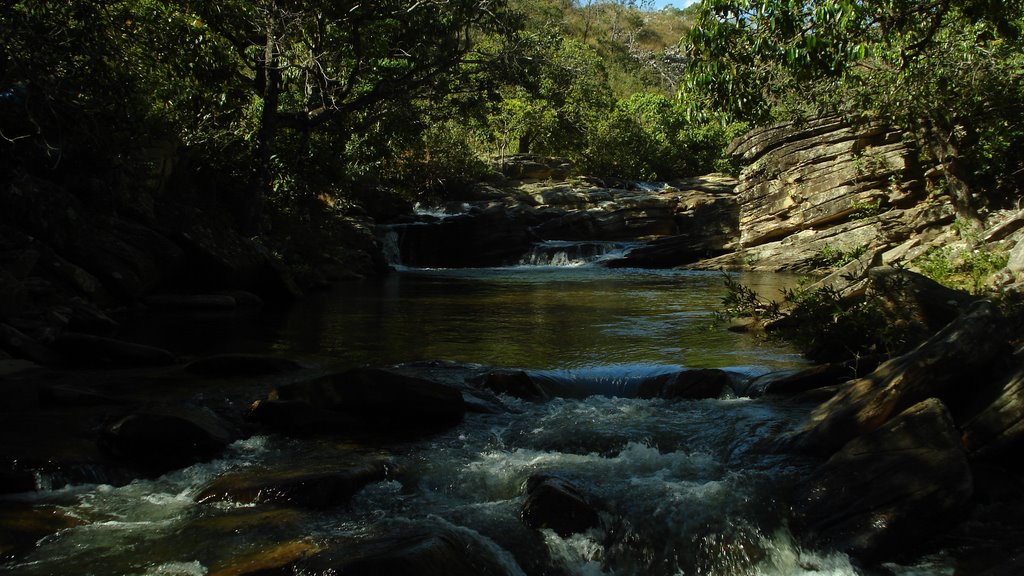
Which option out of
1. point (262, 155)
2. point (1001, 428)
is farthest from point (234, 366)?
point (262, 155)

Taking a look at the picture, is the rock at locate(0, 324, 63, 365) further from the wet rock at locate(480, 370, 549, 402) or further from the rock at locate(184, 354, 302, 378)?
the wet rock at locate(480, 370, 549, 402)

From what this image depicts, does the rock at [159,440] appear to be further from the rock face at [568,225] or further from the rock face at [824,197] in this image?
the rock face at [568,225]

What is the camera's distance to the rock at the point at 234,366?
29.5ft

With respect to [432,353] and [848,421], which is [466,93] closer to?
[432,353]

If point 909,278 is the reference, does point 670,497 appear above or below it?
below

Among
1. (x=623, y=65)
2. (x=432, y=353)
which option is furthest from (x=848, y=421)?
(x=623, y=65)

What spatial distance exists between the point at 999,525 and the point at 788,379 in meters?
3.60

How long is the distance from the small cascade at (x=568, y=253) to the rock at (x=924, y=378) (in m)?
24.5

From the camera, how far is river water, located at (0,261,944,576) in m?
4.62

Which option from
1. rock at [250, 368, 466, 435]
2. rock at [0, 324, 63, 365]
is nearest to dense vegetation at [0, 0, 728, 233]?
rock at [0, 324, 63, 365]

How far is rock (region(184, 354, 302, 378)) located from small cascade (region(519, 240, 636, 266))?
22.1 meters

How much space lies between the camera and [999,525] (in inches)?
187

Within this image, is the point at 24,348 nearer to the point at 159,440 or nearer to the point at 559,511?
the point at 159,440

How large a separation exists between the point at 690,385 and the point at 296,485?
A: 15.5ft
